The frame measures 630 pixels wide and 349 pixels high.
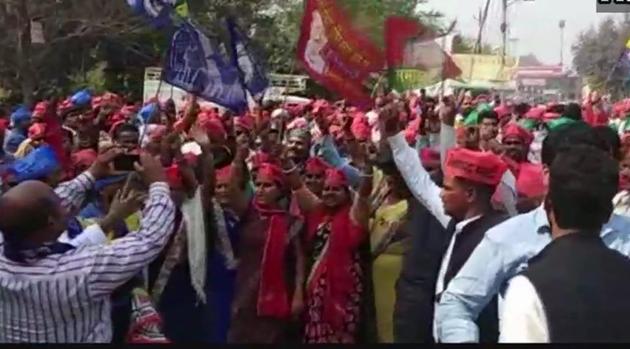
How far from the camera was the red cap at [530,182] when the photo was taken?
6.72 metres

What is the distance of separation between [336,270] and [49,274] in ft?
7.35

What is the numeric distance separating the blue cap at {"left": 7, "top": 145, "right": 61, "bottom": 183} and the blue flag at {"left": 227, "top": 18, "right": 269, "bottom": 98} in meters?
2.69

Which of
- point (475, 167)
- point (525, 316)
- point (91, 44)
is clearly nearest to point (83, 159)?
point (475, 167)

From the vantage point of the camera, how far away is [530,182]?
6887mm

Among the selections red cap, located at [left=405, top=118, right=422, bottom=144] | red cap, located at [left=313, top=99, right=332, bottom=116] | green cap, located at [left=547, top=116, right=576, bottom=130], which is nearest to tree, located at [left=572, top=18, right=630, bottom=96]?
red cap, located at [left=313, top=99, right=332, bottom=116]

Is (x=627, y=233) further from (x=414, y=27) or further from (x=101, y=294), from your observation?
(x=414, y=27)

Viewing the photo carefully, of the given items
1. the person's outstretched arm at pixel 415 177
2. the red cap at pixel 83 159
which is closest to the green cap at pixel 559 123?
the person's outstretched arm at pixel 415 177

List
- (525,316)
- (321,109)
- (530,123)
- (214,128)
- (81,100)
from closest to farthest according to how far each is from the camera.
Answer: (525,316) → (214,128) → (81,100) → (530,123) → (321,109)

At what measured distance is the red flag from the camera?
24.8 feet

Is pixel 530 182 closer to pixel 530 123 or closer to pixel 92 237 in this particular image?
pixel 92 237

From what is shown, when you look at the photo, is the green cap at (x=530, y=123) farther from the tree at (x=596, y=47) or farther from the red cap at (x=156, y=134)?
the tree at (x=596, y=47)

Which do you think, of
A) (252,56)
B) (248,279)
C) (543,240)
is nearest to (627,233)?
(543,240)

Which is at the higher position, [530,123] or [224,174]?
[224,174]

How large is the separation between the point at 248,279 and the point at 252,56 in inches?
105
